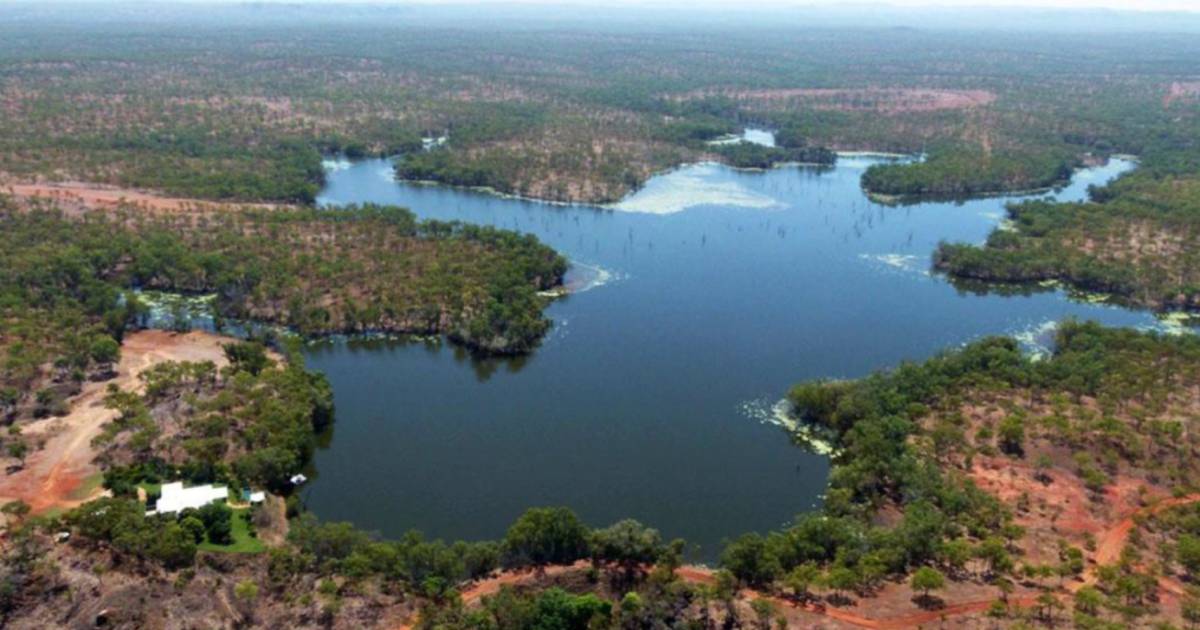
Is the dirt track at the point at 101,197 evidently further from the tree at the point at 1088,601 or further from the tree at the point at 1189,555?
the tree at the point at 1189,555

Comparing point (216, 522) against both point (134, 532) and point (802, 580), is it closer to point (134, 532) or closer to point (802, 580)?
point (134, 532)

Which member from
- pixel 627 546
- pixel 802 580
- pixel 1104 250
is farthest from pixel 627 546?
pixel 1104 250

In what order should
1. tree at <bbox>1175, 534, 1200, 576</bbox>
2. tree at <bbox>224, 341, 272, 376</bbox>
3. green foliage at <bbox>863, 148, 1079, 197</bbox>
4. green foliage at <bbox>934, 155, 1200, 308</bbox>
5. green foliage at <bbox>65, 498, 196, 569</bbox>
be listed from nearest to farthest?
green foliage at <bbox>65, 498, 196, 569</bbox> < tree at <bbox>1175, 534, 1200, 576</bbox> < tree at <bbox>224, 341, 272, 376</bbox> < green foliage at <bbox>934, 155, 1200, 308</bbox> < green foliage at <bbox>863, 148, 1079, 197</bbox>

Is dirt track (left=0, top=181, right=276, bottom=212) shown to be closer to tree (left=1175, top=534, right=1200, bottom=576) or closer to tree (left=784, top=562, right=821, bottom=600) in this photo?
tree (left=784, top=562, right=821, bottom=600)

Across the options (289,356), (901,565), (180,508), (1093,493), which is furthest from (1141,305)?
(180,508)

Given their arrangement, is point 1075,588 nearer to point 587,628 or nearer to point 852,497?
point 852,497

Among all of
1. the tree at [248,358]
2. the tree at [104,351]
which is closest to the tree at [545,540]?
the tree at [248,358]

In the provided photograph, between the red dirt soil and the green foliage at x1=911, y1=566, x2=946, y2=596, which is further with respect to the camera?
the green foliage at x1=911, y1=566, x2=946, y2=596

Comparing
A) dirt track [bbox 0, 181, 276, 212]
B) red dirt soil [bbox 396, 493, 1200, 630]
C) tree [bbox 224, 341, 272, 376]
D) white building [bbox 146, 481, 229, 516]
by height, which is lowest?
Answer: red dirt soil [bbox 396, 493, 1200, 630]

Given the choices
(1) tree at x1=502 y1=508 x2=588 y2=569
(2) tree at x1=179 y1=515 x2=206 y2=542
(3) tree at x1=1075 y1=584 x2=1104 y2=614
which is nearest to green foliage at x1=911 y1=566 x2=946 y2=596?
(3) tree at x1=1075 y1=584 x2=1104 y2=614
